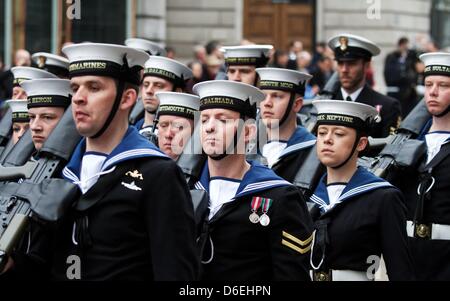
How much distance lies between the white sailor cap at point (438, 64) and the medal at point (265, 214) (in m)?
2.75

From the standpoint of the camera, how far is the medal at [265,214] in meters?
6.30

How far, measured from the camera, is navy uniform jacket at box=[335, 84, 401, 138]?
10.1 m

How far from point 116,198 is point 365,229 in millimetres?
2161

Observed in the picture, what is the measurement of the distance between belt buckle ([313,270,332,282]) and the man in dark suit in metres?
2.99

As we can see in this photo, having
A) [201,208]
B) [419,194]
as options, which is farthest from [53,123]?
[419,194]

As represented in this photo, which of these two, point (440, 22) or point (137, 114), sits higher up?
point (440, 22)

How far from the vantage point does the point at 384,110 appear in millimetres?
10172

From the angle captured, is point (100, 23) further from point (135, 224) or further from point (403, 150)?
point (135, 224)

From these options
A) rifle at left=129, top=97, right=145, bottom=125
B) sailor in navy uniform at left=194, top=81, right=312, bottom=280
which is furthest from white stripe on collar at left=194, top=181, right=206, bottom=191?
rifle at left=129, top=97, right=145, bottom=125

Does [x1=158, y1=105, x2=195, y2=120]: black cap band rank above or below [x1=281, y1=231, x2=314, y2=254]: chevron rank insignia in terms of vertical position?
above

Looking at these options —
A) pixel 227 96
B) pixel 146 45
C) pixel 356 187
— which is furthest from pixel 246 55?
pixel 227 96

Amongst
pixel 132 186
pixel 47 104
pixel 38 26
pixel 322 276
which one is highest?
pixel 38 26

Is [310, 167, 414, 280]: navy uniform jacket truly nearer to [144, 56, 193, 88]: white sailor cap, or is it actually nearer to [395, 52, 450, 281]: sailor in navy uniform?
[395, 52, 450, 281]: sailor in navy uniform
